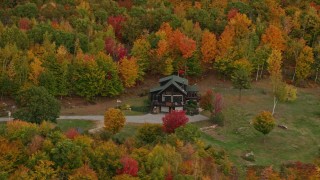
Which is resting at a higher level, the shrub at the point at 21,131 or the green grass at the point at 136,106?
the shrub at the point at 21,131

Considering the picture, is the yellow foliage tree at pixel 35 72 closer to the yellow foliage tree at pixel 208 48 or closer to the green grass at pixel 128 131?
the green grass at pixel 128 131

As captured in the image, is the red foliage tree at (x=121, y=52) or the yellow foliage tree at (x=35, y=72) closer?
the yellow foliage tree at (x=35, y=72)

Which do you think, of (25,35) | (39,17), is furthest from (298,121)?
(39,17)

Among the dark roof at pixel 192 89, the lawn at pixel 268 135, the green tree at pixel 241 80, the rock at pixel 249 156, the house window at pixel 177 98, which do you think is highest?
the green tree at pixel 241 80

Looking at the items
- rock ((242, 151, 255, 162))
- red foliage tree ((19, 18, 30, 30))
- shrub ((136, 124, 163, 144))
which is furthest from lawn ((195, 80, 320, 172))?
red foliage tree ((19, 18, 30, 30))

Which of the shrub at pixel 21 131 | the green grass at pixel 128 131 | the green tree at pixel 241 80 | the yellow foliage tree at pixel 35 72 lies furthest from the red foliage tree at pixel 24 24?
the shrub at pixel 21 131

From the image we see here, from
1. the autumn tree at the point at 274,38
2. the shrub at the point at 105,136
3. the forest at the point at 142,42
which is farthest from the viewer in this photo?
the autumn tree at the point at 274,38

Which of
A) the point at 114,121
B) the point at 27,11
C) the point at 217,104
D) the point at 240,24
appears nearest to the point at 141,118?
the point at 217,104

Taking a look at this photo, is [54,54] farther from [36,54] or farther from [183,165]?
[183,165]
